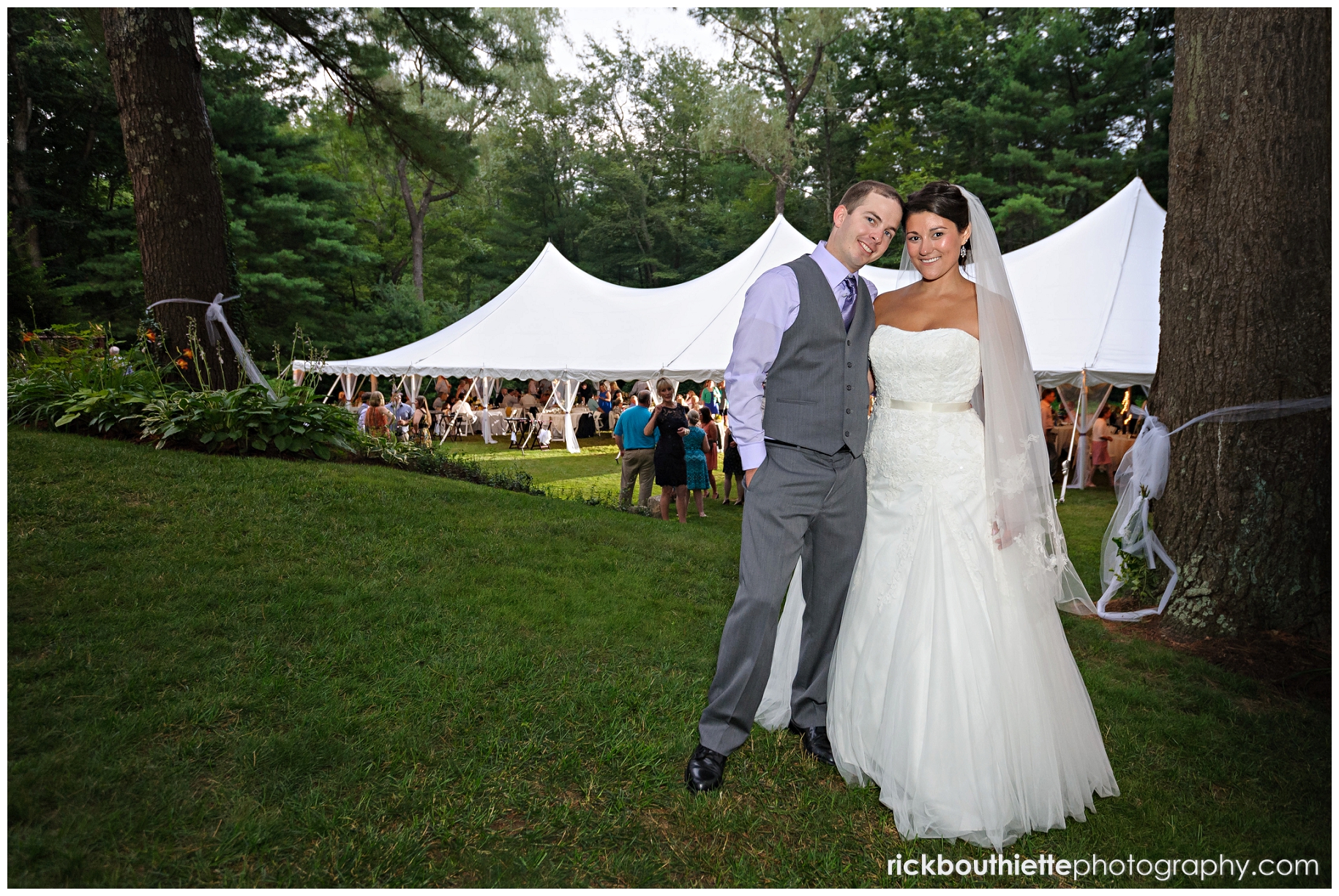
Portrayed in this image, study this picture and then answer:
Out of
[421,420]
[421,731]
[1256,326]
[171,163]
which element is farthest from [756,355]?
[421,420]

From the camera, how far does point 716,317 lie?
16344 millimetres

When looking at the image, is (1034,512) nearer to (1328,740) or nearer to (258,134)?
(1328,740)

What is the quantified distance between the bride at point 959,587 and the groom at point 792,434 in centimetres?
17

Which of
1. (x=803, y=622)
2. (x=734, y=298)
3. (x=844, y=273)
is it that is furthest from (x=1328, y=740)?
(x=734, y=298)

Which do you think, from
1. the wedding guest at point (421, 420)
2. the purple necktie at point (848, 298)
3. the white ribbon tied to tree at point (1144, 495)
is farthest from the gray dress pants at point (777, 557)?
the wedding guest at point (421, 420)

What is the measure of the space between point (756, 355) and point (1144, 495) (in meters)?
3.55

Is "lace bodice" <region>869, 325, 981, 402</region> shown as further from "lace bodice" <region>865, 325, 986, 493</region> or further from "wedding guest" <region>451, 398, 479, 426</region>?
"wedding guest" <region>451, 398, 479, 426</region>

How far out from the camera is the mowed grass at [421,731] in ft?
7.98

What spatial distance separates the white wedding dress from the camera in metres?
2.62

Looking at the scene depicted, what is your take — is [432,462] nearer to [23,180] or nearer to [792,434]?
[792,434]

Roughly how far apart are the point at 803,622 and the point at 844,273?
1.35 metres

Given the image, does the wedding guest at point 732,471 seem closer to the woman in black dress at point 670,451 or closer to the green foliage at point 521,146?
the woman in black dress at point 670,451

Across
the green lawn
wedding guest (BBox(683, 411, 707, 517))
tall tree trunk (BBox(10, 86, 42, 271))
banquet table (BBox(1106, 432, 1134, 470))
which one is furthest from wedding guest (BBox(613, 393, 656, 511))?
tall tree trunk (BBox(10, 86, 42, 271))

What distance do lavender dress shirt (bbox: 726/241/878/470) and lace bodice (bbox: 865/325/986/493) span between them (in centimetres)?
46
